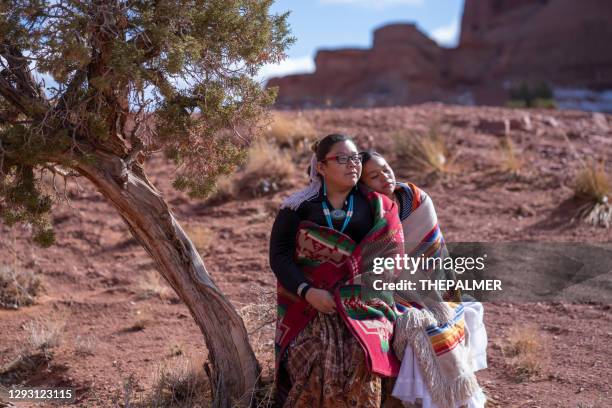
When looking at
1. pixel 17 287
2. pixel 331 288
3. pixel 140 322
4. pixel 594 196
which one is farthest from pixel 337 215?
pixel 594 196

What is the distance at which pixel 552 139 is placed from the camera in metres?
11.4

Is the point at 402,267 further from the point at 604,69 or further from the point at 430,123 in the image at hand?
the point at 604,69

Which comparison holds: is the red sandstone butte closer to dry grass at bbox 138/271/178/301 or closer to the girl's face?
dry grass at bbox 138/271/178/301

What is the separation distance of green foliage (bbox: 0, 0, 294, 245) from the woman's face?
1.96ft

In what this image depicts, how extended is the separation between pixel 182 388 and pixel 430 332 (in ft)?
5.44

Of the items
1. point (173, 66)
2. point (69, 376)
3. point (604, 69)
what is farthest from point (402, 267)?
point (604, 69)

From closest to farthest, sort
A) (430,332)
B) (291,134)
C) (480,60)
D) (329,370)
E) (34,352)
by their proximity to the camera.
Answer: (329,370)
(430,332)
(34,352)
(291,134)
(480,60)

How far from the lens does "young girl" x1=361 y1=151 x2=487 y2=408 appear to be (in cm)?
381

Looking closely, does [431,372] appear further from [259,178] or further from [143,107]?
[259,178]

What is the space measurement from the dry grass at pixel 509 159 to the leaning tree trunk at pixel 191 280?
6662mm

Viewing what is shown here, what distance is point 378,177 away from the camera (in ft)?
13.8

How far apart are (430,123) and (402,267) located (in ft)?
27.1

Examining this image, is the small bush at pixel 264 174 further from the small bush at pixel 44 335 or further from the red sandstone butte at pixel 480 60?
the red sandstone butte at pixel 480 60

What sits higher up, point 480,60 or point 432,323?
point 480,60
